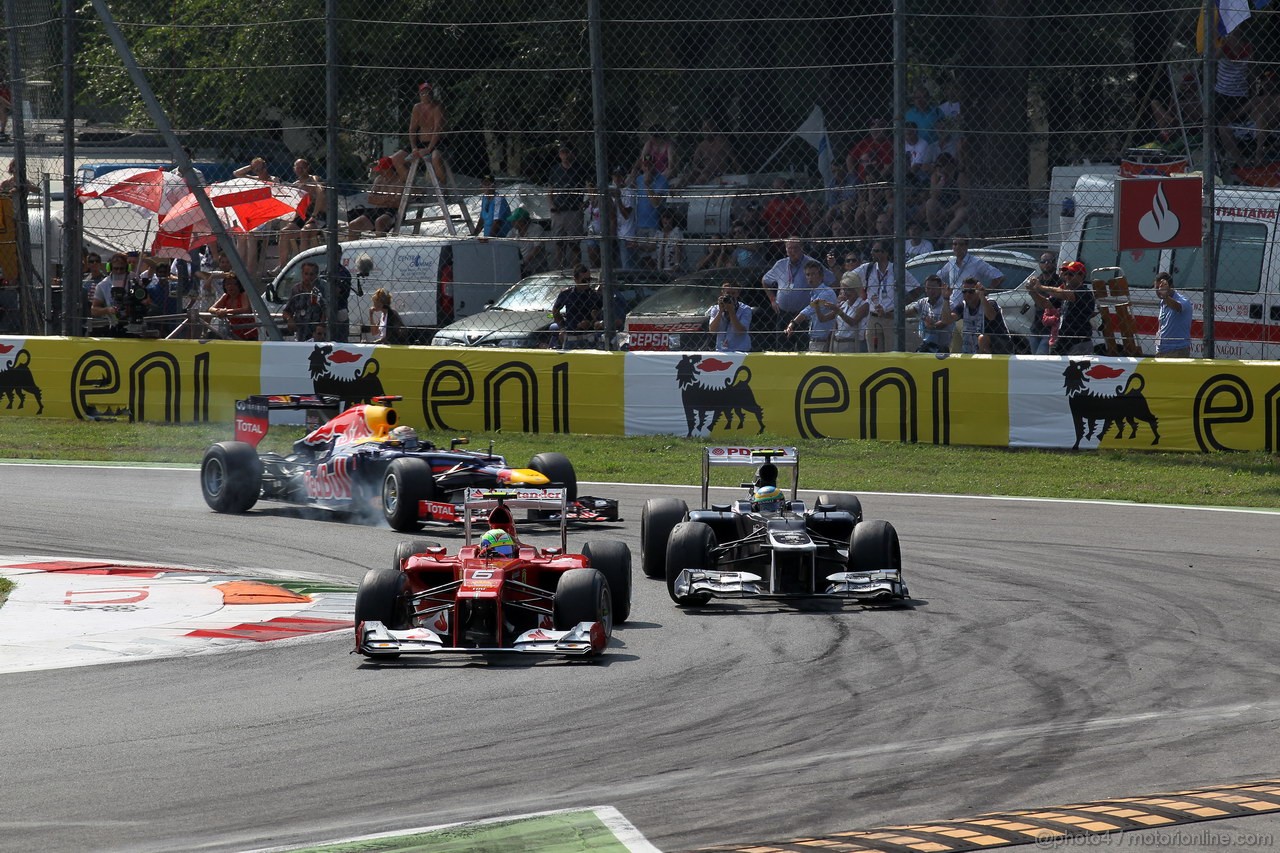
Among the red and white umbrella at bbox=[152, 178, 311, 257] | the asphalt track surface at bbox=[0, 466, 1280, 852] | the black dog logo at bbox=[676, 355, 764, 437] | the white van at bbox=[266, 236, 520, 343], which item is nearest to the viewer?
the asphalt track surface at bbox=[0, 466, 1280, 852]

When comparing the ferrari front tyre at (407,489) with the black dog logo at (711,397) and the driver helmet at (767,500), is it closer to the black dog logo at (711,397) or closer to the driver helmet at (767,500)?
the driver helmet at (767,500)

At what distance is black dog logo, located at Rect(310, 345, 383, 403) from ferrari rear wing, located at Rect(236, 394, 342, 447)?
354 cm

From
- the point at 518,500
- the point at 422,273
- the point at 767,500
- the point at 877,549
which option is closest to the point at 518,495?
the point at 518,500

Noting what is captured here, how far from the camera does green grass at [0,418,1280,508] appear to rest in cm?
1438

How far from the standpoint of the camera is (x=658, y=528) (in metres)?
10.5

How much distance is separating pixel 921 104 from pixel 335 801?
590 inches

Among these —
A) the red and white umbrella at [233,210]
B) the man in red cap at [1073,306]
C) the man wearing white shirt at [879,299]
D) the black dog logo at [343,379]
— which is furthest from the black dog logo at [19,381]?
the man in red cap at [1073,306]

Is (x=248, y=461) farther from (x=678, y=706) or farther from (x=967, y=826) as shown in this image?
(x=967, y=826)

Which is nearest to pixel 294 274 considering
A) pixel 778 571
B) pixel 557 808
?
pixel 778 571

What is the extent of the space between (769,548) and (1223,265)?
810 cm

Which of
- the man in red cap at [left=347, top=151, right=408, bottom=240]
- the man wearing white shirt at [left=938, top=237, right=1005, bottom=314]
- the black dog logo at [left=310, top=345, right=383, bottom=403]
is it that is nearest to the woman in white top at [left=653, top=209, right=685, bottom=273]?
the man in red cap at [left=347, top=151, right=408, bottom=240]

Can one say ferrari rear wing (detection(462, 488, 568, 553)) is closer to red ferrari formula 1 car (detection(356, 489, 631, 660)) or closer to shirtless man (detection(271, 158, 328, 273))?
red ferrari formula 1 car (detection(356, 489, 631, 660))

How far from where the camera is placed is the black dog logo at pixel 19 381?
19.2 m

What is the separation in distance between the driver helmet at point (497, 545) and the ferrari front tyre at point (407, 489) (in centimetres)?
333
